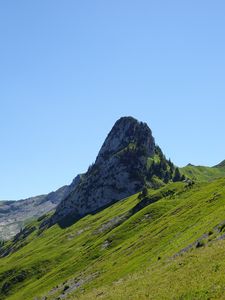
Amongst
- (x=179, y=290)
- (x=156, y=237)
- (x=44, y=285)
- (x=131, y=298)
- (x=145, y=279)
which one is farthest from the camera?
(x=44, y=285)

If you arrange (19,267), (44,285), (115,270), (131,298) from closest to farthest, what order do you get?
1. (131,298)
2. (115,270)
3. (44,285)
4. (19,267)

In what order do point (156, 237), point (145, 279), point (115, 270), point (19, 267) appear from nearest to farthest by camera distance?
point (145, 279) < point (115, 270) < point (156, 237) < point (19, 267)

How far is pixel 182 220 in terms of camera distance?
312ft

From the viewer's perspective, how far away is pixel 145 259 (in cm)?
7650

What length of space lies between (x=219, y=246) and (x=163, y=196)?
119136 mm

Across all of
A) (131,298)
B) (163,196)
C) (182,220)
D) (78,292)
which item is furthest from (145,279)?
(163,196)

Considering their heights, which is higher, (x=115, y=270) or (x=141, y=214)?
(x=141, y=214)

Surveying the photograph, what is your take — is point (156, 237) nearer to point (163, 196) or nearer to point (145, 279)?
point (145, 279)

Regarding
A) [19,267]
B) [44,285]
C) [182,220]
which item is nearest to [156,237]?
[182,220]

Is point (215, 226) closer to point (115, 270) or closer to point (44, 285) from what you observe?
point (115, 270)

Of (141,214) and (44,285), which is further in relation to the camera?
(141,214)

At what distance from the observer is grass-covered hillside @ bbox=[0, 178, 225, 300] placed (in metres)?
42.3

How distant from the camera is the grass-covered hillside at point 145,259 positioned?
42297 mm

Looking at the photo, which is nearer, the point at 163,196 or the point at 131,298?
the point at 131,298
